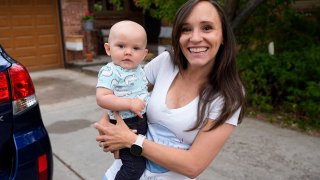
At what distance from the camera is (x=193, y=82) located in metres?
1.81

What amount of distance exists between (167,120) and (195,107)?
14 cm

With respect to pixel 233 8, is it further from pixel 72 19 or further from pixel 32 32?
pixel 32 32

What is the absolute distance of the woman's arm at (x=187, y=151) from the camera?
1.65 meters

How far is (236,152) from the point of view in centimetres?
432

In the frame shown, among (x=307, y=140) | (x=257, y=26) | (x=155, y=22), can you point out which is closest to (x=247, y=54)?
(x=257, y=26)

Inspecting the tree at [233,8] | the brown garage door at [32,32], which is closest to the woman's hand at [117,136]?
the tree at [233,8]

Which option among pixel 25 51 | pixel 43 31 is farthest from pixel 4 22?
pixel 43 31

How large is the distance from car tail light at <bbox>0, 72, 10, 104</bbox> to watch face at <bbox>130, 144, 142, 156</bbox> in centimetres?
114

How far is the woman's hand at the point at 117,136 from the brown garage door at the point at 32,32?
9545 mm

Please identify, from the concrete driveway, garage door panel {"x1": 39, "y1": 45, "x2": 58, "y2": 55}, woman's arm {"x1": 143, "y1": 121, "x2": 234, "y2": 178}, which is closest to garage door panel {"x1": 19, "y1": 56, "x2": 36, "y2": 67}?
garage door panel {"x1": 39, "y1": 45, "x2": 58, "y2": 55}

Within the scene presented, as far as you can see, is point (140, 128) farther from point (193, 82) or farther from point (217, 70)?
point (217, 70)

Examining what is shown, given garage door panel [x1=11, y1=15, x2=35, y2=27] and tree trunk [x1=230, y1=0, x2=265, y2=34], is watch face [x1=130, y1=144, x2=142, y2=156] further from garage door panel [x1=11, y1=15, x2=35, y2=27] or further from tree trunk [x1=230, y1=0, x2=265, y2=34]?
garage door panel [x1=11, y1=15, x2=35, y2=27]

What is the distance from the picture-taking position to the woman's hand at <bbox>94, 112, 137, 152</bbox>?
168 centimetres

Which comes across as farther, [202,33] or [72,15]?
[72,15]
